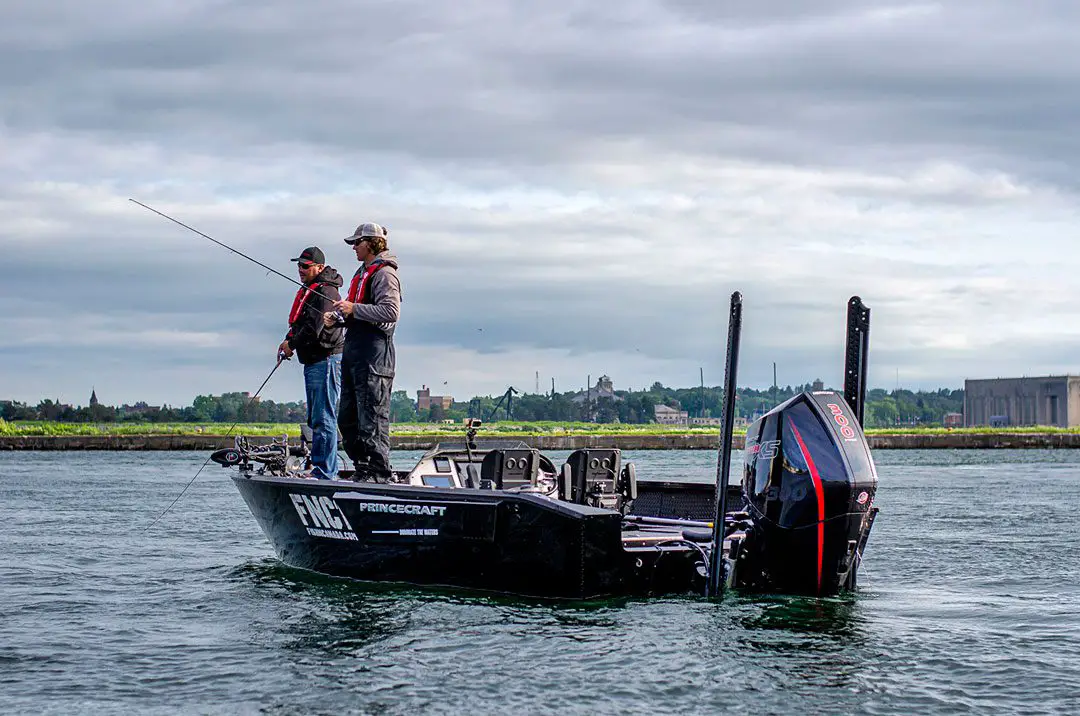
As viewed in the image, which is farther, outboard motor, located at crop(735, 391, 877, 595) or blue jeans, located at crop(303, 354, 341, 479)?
blue jeans, located at crop(303, 354, 341, 479)

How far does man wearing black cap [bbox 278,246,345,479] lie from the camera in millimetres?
11812

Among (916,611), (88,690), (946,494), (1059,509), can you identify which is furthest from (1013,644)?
(946,494)

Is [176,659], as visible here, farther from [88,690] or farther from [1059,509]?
[1059,509]

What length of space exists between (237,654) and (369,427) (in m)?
2.45

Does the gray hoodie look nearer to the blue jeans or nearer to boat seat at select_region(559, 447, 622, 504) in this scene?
the blue jeans

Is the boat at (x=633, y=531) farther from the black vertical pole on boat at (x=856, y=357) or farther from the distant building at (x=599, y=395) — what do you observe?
the distant building at (x=599, y=395)

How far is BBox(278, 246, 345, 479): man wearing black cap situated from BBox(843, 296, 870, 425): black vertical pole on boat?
4590mm

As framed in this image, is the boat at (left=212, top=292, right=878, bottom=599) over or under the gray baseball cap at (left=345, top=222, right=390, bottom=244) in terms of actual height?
under

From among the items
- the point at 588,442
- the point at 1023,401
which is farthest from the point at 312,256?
the point at 1023,401

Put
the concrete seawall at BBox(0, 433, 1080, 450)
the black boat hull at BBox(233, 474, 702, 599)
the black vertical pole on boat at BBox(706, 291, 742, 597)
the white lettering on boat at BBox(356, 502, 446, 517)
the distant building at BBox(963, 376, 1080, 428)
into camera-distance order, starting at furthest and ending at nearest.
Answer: the distant building at BBox(963, 376, 1080, 428) < the concrete seawall at BBox(0, 433, 1080, 450) < the white lettering on boat at BBox(356, 502, 446, 517) < the black vertical pole on boat at BBox(706, 291, 742, 597) < the black boat hull at BBox(233, 474, 702, 599)

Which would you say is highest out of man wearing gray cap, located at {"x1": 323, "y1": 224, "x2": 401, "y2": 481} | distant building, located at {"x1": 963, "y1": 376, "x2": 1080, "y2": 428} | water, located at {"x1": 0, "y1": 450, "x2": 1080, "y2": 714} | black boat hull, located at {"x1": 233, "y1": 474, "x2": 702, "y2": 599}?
distant building, located at {"x1": 963, "y1": 376, "x2": 1080, "y2": 428}

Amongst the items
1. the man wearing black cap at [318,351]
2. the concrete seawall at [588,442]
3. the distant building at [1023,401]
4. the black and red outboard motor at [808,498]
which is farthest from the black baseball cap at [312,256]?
the distant building at [1023,401]

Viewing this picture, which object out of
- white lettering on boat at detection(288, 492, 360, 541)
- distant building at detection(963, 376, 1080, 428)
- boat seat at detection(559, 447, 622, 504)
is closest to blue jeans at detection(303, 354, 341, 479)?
white lettering on boat at detection(288, 492, 360, 541)

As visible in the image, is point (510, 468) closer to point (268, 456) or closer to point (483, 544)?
point (483, 544)
